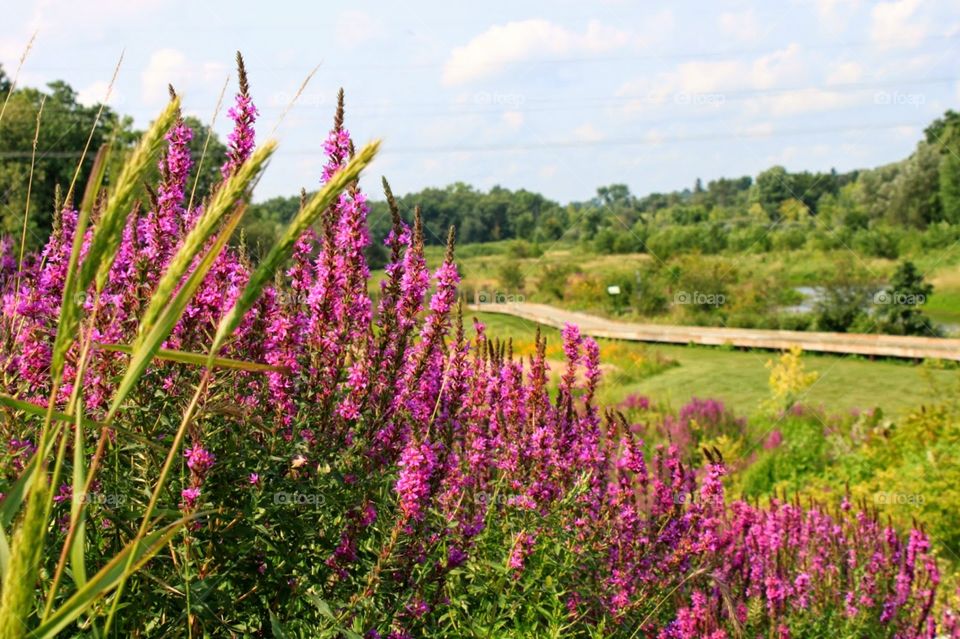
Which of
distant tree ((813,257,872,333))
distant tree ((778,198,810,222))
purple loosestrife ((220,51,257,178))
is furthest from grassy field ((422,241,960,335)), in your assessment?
purple loosestrife ((220,51,257,178))

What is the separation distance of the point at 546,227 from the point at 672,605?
43554mm

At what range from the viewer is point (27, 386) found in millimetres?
2994

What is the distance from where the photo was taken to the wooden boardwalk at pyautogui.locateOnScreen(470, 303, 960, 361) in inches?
695

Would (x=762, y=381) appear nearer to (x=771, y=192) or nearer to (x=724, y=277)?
(x=724, y=277)
